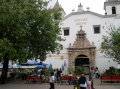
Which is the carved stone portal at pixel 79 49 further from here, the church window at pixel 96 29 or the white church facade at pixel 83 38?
the church window at pixel 96 29

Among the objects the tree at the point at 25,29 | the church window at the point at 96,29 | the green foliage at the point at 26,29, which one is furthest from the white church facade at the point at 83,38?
the green foliage at the point at 26,29

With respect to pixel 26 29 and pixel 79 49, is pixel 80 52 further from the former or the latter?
pixel 26 29

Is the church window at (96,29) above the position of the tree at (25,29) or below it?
above

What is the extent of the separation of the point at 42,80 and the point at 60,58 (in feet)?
43.0

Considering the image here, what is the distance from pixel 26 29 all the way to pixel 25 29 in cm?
50

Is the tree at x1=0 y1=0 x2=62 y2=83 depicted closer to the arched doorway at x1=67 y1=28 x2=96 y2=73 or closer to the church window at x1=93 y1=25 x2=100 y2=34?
the arched doorway at x1=67 y1=28 x2=96 y2=73

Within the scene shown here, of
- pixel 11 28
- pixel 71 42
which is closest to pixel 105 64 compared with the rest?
pixel 71 42

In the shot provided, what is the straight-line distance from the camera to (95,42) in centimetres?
3425

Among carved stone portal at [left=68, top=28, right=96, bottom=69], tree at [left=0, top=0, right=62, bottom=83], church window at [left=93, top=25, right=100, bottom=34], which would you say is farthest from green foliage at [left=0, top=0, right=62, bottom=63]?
church window at [left=93, top=25, right=100, bottom=34]

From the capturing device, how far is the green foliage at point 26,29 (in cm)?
1609

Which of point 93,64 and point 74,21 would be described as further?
point 74,21

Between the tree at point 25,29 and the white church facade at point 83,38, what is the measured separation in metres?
11.9

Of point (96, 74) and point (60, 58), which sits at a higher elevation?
point (60, 58)

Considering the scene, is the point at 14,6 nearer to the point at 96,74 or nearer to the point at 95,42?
the point at 96,74
